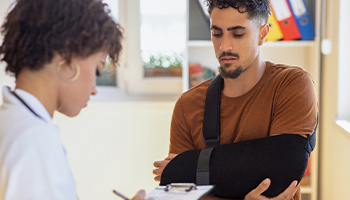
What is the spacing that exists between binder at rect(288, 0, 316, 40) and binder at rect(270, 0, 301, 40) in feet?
0.09

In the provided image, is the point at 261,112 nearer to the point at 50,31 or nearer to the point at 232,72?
the point at 232,72

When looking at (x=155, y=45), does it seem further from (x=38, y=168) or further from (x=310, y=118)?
(x=38, y=168)

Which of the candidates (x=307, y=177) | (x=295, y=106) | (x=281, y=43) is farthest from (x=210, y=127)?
(x=307, y=177)

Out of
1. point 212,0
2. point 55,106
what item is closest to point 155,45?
point 212,0

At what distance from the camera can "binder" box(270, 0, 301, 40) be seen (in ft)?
11.0

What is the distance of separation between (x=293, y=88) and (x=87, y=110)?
2.31 meters

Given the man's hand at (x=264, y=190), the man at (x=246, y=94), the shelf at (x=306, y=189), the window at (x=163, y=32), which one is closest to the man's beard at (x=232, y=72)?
the man at (x=246, y=94)

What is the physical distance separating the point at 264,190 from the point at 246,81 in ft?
1.43

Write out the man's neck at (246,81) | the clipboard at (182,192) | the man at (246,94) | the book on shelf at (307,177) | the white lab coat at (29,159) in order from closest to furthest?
1. the white lab coat at (29,159)
2. the clipboard at (182,192)
3. the man at (246,94)
4. the man's neck at (246,81)
5. the book on shelf at (307,177)

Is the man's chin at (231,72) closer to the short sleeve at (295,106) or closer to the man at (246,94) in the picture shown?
the man at (246,94)

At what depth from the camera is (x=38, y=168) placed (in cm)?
99

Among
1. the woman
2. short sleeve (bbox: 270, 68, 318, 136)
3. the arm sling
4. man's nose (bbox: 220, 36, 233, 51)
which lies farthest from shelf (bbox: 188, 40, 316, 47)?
the woman

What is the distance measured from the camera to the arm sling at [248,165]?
1650 millimetres

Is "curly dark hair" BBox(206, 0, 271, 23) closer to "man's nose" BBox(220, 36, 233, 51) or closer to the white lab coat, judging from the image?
"man's nose" BBox(220, 36, 233, 51)
